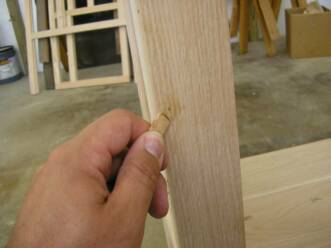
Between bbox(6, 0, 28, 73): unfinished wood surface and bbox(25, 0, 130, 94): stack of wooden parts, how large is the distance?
1.51 feet

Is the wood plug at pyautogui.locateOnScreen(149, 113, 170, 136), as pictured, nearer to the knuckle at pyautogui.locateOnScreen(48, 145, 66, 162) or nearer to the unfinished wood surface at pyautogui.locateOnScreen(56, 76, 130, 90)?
the knuckle at pyautogui.locateOnScreen(48, 145, 66, 162)

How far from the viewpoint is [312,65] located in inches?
85.4

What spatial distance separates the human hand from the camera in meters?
0.28

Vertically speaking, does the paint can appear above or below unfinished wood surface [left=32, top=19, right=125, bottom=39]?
below

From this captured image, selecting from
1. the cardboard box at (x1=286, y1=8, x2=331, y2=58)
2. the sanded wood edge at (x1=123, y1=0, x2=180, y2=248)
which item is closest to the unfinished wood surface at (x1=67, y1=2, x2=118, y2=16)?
the cardboard box at (x1=286, y1=8, x2=331, y2=58)

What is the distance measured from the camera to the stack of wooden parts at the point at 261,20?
7.67 feet

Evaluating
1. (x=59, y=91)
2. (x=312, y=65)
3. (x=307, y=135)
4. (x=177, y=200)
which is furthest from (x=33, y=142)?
(x=312, y=65)

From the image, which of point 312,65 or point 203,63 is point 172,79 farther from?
point 312,65

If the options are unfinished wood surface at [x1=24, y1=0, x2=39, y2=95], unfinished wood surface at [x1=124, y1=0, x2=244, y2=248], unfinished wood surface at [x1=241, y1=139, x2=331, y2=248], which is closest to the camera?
unfinished wood surface at [x1=124, y1=0, x2=244, y2=248]

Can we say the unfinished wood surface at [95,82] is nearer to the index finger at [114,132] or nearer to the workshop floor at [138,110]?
the workshop floor at [138,110]

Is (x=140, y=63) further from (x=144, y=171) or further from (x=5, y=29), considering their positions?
(x=5, y=29)

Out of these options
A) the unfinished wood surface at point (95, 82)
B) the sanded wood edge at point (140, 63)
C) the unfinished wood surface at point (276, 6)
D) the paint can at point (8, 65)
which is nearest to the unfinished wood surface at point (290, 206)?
the sanded wood edge at point (140, 63)

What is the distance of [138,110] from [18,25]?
171 cm

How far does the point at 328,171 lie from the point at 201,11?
503 millimetres
